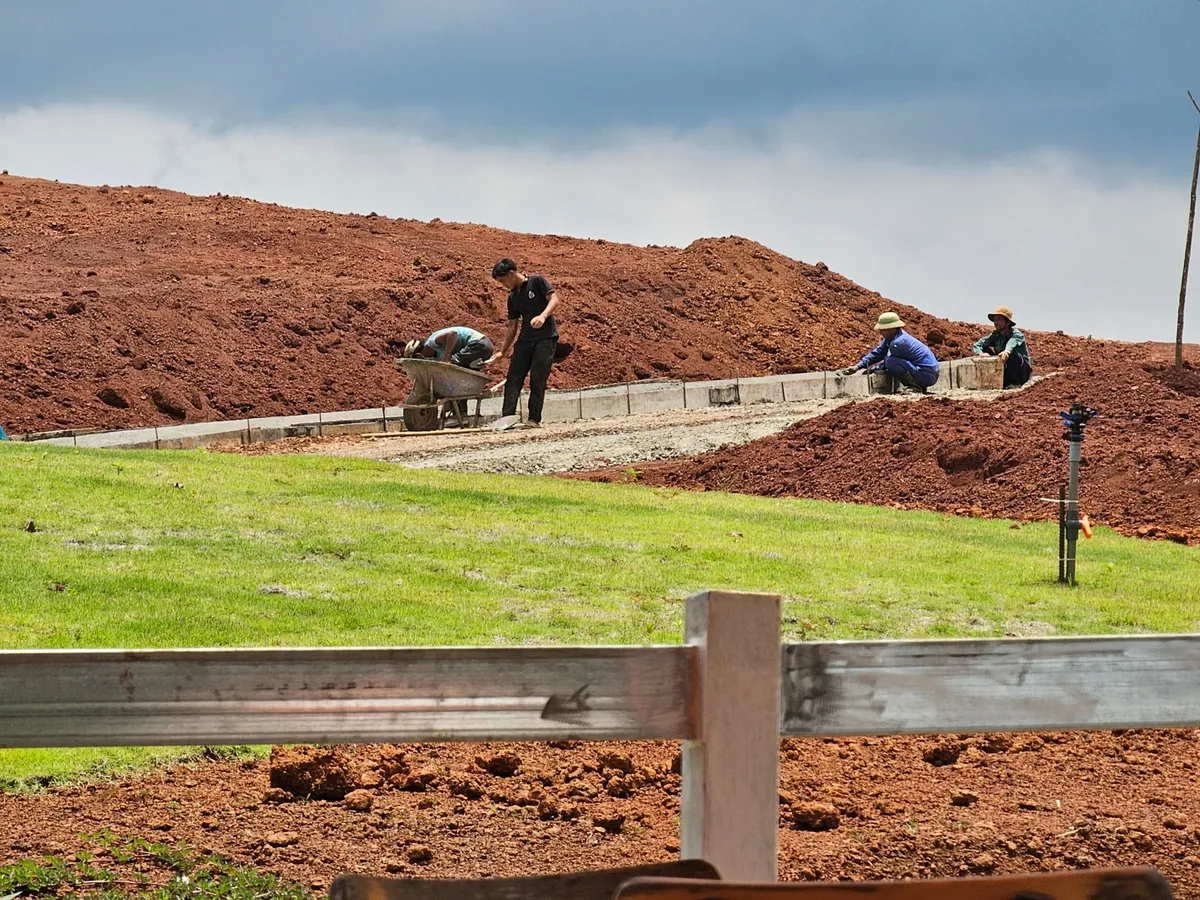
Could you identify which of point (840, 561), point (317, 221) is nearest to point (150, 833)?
point (840, 561)

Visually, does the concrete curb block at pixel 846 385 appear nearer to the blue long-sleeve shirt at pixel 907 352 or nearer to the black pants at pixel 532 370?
the blue long-sleeve shirt at pixel 907 352

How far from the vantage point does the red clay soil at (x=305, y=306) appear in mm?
26703

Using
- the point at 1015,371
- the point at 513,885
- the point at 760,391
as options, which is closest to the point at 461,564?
the point at 513,885

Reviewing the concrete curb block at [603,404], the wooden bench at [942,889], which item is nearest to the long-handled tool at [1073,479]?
the wooden bench at [942,889]

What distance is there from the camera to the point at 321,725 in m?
3.48

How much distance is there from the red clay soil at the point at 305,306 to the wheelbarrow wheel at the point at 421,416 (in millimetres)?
5372

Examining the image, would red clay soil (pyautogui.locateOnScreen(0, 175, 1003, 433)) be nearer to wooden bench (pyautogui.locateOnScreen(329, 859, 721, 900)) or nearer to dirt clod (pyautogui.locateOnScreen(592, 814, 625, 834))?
dirt clod (pyautogui.locateOnScreen(592, 814, 625, 834))

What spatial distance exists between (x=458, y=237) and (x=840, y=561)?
29.2m

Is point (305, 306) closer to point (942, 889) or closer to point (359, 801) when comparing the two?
point (359, 801)

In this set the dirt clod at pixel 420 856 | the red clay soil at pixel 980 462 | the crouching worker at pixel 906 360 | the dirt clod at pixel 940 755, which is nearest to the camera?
the dirt clod at pixel 420 856

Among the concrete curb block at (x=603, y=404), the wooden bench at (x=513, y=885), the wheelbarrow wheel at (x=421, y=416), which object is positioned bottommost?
the wooden bench at (x=513, y=885)

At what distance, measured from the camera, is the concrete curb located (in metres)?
20.7

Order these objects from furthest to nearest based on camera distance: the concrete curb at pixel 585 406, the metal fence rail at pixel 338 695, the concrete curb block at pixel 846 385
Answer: the concrete curb block at pixel 846 385
the concrete curb at pixel 585 406
the metal fence rail at pixel 338 695

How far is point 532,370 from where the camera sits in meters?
21.0
